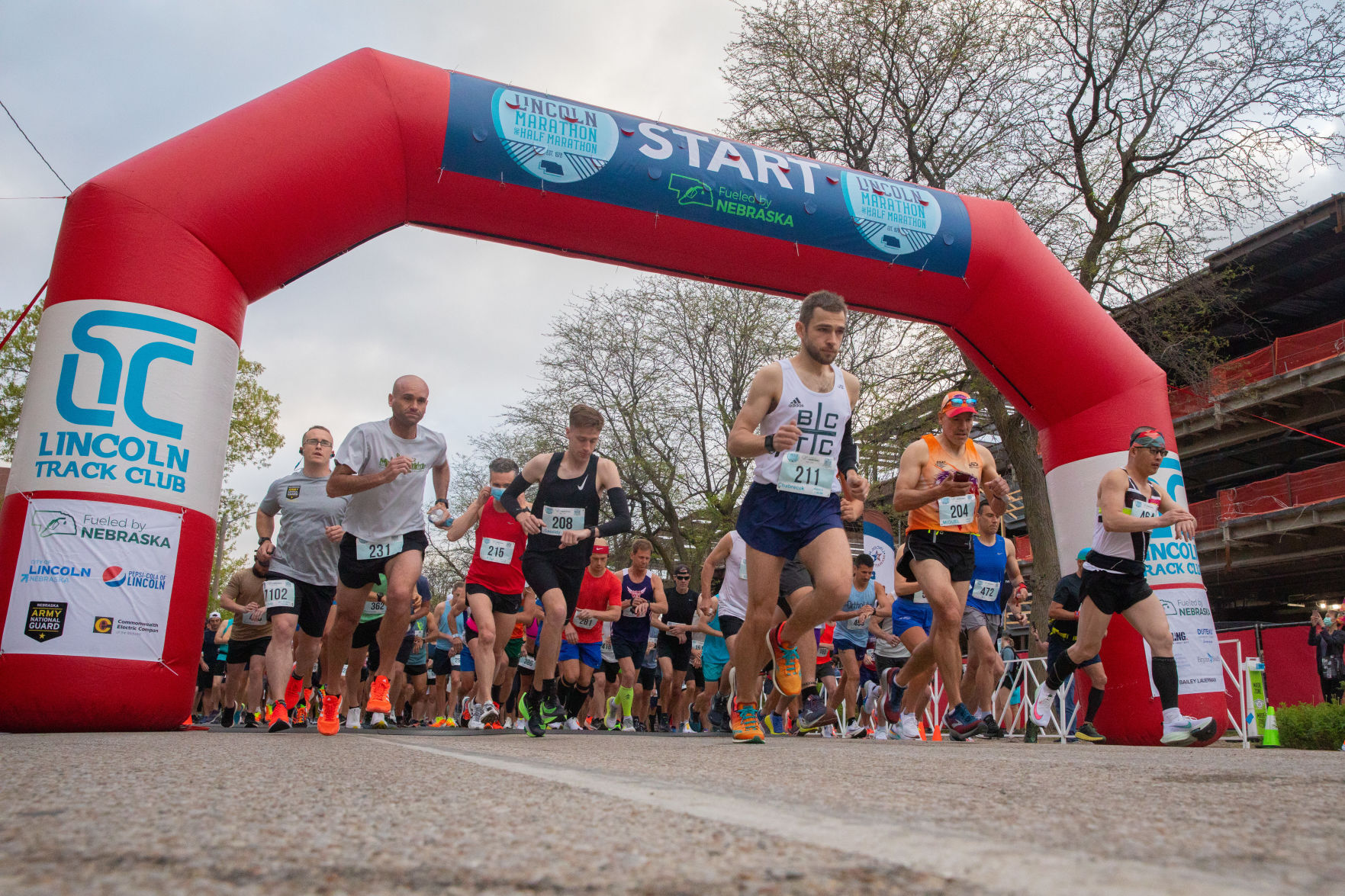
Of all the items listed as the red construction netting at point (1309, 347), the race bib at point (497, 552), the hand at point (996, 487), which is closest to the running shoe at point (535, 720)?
the race bib at point (497, 552)

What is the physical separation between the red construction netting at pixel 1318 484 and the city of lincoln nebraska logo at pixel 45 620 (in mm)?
23953

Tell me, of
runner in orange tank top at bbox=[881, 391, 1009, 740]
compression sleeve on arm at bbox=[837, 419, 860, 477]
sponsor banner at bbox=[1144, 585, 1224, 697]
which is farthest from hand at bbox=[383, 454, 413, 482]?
sponsor banner at bbox=[1144, 585, 1224, 697]

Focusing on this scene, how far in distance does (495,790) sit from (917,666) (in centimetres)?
590

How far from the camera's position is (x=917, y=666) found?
7324 mm

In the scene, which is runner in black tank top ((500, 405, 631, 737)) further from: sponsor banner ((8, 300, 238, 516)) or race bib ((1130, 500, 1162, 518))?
race bib ((1130, 500, 1162, 518))

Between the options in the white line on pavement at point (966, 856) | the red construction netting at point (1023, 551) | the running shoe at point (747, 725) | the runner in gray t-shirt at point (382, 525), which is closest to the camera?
the white line on pavement at point (966, 856)

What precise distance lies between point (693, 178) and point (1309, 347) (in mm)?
20679

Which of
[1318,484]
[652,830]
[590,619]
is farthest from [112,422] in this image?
[1318,484]

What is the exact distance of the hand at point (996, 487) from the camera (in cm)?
670

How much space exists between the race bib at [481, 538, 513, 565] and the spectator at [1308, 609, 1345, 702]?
426 inches

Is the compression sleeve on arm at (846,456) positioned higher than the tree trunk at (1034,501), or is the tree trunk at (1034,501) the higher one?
the tree trunk at (1034,501)

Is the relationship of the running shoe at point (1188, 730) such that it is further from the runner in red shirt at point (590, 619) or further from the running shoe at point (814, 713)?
the runner in red shirt at point (590, 619)

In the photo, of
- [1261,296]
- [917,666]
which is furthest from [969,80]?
[1261,296]

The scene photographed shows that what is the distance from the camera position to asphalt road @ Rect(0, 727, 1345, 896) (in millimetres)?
1055
